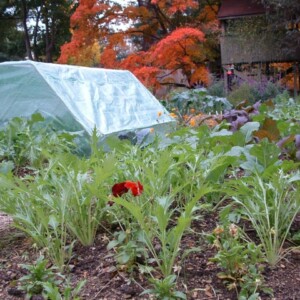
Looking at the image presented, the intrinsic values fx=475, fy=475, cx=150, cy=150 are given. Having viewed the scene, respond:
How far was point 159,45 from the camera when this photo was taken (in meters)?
16.0

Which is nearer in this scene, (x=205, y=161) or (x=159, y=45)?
(x=205, y=161)

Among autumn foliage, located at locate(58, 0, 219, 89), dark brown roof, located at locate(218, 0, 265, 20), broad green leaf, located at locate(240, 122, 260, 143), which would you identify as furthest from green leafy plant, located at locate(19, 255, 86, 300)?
dark brown roof, located at locate(218, 0, 265, 20)

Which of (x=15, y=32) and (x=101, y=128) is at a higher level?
(x=15, y=32)

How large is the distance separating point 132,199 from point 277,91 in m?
12.8

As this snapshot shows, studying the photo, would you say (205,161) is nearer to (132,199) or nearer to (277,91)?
(132,199)

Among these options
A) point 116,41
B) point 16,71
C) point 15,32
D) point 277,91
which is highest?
point 15,32

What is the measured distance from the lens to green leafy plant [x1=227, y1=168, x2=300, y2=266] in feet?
6.48

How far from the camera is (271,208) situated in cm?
206

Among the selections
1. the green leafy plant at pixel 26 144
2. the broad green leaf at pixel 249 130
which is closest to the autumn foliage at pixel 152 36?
the green leafy plant at pixel 26 144

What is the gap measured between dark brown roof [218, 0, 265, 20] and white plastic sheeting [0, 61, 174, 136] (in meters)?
13.2

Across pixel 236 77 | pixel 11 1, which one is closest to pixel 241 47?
pixel 236 77

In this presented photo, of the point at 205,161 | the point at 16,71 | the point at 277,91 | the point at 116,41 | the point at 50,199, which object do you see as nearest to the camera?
the point at 50,199

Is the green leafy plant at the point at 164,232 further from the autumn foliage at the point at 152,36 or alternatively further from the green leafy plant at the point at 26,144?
the autumn foliage at the point at 152,36

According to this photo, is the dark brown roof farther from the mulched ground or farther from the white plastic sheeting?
the mulched ground
